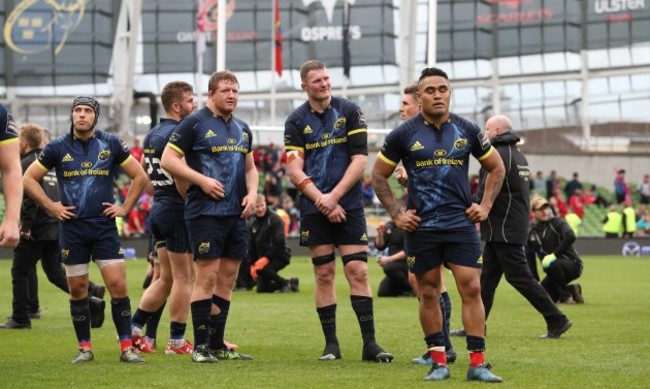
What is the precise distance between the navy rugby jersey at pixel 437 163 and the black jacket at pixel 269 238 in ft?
36.7

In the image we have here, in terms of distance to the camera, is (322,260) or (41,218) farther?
(41,218)

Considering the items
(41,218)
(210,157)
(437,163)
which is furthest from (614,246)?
(437,163)

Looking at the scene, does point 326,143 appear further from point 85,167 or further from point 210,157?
point 85,167

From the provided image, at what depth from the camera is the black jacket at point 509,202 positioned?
11977 millimetres

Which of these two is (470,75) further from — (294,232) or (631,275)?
(631,275)

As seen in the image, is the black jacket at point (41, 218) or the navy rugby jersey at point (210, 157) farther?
the black jacket at point (41, 218)

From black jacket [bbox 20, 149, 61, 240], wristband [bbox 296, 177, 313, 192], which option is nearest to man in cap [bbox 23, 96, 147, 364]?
wristband [bbox 296, 177, 313, 192]

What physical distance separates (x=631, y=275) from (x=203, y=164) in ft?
57.3

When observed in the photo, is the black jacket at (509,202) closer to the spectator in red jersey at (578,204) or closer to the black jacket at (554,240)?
the black jacket at (554,240)

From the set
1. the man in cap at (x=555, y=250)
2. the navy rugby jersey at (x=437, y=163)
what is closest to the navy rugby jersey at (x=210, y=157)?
the navy rugby jersey at (x=437, y=163)

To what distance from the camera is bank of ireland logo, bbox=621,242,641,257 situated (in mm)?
38406

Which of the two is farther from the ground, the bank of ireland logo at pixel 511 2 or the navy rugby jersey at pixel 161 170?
the bank of ireland logo at pixel 511 2

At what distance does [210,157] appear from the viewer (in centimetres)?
973

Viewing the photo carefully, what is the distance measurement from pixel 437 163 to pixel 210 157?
1941 mm
